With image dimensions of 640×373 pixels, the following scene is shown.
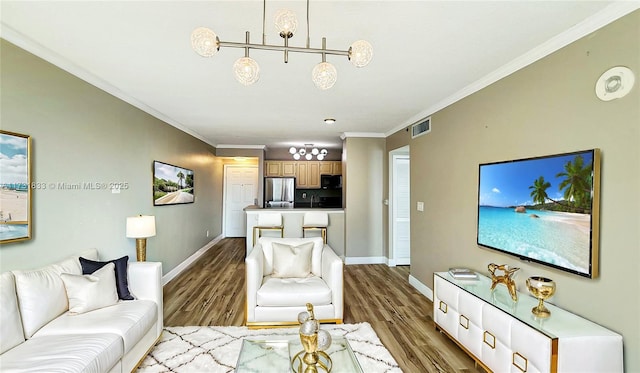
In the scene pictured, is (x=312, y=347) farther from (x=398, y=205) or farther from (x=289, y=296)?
(x=398, y=205)

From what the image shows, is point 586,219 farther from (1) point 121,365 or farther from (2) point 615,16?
(1) point 121,365

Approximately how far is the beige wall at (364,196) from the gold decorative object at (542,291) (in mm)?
3624

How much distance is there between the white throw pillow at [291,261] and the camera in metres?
3.15

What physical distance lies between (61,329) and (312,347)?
1.66 metres

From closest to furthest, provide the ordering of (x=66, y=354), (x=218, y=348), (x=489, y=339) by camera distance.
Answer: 1. (x=66, y=354)
2. (x=489, y=339)
3. (x=218, y=348)

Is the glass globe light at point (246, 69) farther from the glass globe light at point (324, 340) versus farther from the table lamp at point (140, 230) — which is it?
the table lamp at point (140, 230)

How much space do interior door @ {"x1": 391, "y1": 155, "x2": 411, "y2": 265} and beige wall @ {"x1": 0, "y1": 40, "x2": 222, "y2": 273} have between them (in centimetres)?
375

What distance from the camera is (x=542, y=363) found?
63.3 inches

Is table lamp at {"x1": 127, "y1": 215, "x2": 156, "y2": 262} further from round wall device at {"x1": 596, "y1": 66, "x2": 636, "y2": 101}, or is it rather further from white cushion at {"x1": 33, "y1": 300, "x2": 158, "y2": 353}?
round wall device at {"x1": 596, "y1": 66, "x2": 636, "y2": 101}

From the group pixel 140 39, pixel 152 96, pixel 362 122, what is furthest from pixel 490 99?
pixel 152 96

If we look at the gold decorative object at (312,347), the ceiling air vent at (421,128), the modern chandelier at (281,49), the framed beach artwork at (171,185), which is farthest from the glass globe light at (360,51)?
the framed beach artwork at (171,185)

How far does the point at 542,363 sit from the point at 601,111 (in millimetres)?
1490

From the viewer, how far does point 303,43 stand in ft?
6.58

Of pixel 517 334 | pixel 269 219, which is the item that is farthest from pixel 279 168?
pixel 517 334
